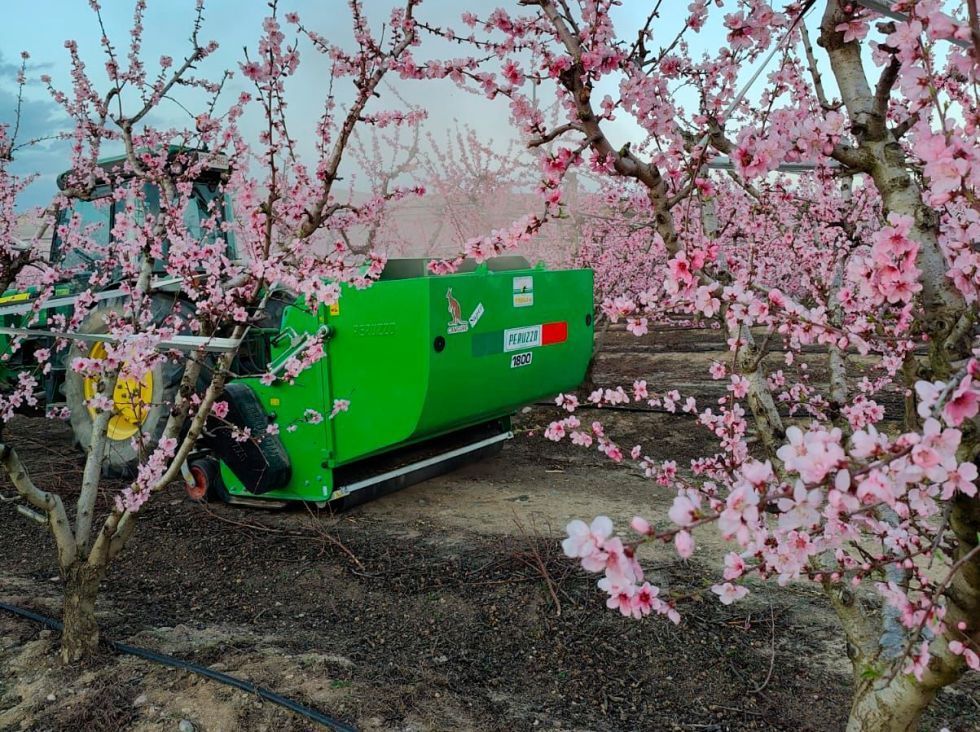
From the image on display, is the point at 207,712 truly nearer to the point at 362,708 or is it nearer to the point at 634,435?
the point at 362,708

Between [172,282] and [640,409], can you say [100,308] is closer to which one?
[172,282]

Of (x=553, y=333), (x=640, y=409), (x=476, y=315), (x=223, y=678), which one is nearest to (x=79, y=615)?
(x=223, y=678)

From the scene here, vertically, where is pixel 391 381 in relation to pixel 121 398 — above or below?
above

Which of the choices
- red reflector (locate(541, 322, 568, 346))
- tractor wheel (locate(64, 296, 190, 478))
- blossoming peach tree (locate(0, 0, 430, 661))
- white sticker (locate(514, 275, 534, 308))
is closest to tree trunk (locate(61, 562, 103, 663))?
blossoming peach tree (locate(0, 0, 430, 661))

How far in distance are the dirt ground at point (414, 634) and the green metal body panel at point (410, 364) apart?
0.54 m

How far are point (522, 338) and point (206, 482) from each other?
238 centimetres

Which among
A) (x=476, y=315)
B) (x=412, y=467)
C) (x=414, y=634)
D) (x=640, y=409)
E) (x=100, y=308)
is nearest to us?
(x=414, y=634)

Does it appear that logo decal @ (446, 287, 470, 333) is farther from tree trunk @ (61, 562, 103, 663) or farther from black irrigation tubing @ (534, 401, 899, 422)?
black irrigation tubing @ (534, 401, 899, 422)

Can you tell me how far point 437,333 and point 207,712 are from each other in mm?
2239

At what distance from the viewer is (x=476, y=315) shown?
4645mm

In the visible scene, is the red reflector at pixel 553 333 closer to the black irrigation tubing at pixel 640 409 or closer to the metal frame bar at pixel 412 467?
the metal frame bar at pixel 412 467

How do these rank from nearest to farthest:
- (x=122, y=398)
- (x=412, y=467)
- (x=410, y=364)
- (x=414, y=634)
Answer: (x=414, y=634) < (x=410, y=364) < (x=412, y=467) < (x=122, y=398)

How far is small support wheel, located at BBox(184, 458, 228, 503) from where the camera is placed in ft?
17.6

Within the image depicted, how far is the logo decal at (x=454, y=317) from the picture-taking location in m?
4.46
